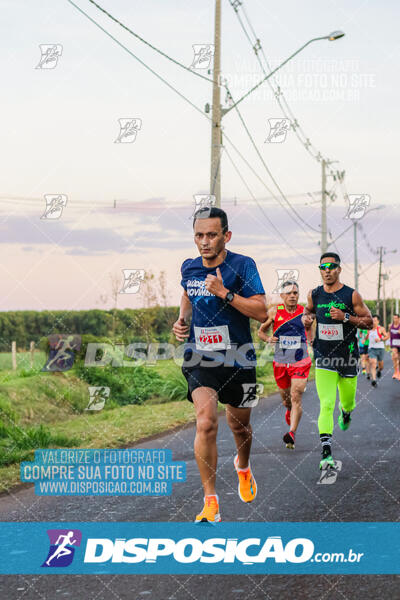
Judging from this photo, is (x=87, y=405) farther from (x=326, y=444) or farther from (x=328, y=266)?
(x=328, y=266)

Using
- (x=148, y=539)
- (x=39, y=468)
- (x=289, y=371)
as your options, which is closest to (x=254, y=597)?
(x=148, y=539)

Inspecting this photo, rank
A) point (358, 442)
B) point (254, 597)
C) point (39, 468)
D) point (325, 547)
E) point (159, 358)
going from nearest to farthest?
point (254, 597) < point (325, 547) < point (39, 468) < point (358, 442) < point (159, 358)

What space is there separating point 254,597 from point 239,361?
1.83m

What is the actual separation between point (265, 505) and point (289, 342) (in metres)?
3.76

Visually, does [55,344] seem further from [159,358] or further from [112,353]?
[159,358]

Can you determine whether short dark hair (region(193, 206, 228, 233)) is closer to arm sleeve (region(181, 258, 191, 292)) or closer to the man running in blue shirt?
the man running in blue shirt

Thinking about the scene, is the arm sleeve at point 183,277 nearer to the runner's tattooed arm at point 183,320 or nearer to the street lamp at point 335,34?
A: the runner's tattooed arm at point 183,320

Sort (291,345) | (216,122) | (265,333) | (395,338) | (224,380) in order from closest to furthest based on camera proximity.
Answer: (224,380) < (265,333) < (291,345) < (216,122) < (395,338)

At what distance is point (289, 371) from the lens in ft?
32.0

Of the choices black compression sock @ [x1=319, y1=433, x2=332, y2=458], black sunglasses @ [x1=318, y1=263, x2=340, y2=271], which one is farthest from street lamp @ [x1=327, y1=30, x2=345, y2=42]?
black compression sock @ [x1=319, y1=433, x2=332, y2=458]

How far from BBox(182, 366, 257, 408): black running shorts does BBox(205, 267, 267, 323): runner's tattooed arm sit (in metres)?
0.48

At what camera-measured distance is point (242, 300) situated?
5285 millimetres

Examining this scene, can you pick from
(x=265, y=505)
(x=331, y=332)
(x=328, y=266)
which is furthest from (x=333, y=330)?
(x=265, y=505)

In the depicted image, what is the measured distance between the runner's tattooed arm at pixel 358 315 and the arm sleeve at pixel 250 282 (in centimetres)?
248
